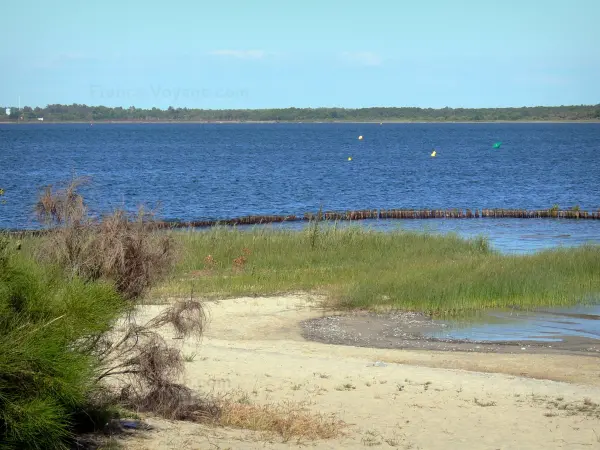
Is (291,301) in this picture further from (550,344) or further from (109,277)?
(109,277)

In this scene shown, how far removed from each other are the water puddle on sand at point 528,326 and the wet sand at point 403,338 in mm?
274

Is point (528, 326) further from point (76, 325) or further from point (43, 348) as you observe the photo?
point (43, 348)

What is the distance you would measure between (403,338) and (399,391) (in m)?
5.78

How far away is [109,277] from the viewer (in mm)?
11586

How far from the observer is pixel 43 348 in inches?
335

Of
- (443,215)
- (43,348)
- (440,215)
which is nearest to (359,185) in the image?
(443,215)

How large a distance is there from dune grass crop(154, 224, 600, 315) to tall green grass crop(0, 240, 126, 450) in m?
11.7

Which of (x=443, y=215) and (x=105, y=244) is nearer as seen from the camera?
(x=105, y=244)

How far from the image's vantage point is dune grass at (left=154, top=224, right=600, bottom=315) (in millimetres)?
23672

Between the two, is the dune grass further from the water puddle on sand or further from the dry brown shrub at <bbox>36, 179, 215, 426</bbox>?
the dry brown shrub at <bbox>36, 179, 215, 426</bbox>

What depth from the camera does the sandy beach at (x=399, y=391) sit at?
11.7 m

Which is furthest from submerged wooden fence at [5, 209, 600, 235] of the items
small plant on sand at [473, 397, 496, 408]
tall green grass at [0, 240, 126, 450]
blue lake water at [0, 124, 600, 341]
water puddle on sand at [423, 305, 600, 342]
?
tall green grass at [0, 240, 126, 450]

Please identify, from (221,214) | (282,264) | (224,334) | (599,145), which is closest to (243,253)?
(282,264)

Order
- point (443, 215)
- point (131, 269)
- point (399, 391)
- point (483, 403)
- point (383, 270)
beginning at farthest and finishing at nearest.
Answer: point (443, 215) < point (383, 270) < point (399, 391) < point (483, 403) < point (131, 269)
